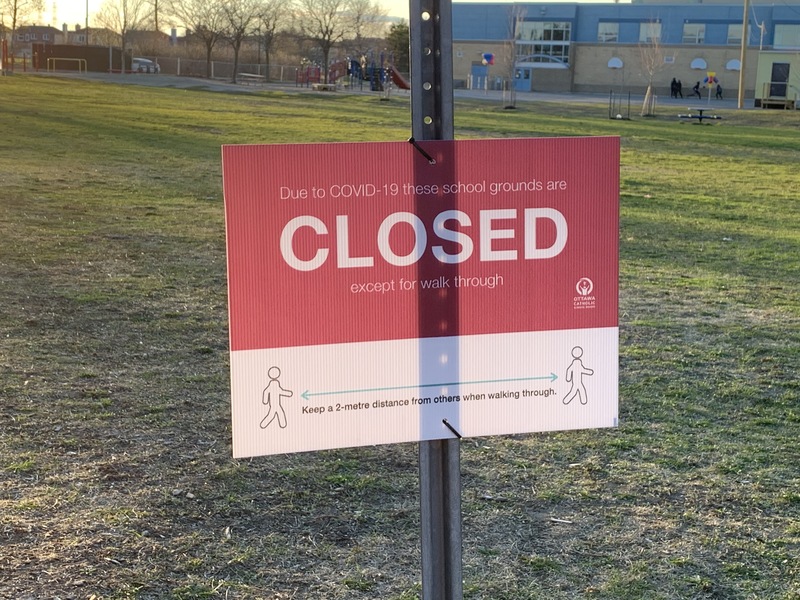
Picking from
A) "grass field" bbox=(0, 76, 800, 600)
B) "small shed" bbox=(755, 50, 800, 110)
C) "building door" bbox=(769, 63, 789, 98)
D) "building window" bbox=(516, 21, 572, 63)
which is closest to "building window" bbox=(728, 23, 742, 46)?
"building window" bbox=(516, 21, 572, 63)

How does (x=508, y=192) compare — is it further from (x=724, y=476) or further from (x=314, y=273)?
(x=724, y=476)

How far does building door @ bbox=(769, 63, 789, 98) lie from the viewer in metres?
50.3

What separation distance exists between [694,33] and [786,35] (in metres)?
6.35

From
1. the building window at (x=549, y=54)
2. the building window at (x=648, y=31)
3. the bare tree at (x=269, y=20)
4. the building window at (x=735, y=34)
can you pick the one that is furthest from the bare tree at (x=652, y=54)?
the bare tree at (x=269, y=20)

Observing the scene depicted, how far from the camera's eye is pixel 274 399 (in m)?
1.94

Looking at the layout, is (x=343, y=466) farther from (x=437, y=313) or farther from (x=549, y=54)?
(x=549, y=54)

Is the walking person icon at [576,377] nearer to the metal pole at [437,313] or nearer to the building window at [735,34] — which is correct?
the metal pole at [437,313]

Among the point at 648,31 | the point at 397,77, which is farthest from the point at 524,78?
the point at 397,77

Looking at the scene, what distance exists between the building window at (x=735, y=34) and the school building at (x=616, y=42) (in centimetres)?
7

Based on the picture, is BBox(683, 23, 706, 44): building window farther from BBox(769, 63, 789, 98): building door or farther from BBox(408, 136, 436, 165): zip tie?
BBox(408, 136, 436, 165): zip tie

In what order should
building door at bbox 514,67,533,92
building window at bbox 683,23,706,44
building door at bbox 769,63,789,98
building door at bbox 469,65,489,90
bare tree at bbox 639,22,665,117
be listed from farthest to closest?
building door at bbox 514,67,533,92
building window at bbox 683,23,706,44
building door at bbox 469,65,489,90
bare tree at bbox 639,22,665,117
building door at bbox 769,63,789,98

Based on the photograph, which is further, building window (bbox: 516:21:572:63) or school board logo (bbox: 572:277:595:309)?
building window (bbox: 516:21:572:63)

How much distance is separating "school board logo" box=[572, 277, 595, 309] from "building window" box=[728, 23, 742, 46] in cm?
7526

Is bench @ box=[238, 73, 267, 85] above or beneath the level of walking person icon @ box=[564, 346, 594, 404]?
above
